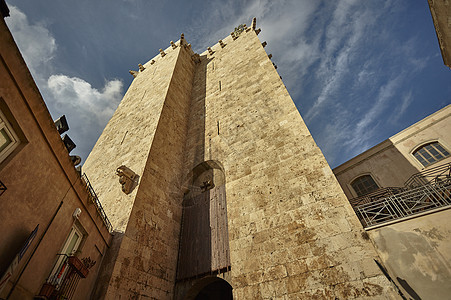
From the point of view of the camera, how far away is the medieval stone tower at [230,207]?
473 centimetres

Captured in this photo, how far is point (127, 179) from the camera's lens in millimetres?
6938

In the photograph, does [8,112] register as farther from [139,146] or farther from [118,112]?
[118,112]

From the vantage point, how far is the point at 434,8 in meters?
5.61

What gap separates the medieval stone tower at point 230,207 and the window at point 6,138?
3435 mm

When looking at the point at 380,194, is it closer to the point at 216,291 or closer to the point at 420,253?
the point at 420,253

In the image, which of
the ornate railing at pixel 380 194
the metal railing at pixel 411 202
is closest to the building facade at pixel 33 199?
the metal railing at pixel 411 202

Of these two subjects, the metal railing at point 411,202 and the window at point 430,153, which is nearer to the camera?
the metal railing at point 411,202

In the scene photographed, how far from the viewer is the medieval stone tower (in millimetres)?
4730

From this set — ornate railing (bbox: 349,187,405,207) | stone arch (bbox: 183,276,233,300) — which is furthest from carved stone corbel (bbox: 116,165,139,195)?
ornate railing (bbox: 349,187,405,207)

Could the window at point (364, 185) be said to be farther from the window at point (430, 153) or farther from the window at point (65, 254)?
the window at point (65, 254)

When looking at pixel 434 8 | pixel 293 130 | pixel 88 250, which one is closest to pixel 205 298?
pixel 88 250

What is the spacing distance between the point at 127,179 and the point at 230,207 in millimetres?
3496

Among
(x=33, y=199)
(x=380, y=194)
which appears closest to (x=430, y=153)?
(x=380, y=194)

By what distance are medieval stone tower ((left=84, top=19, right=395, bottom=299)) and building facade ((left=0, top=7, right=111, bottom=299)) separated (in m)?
1.38
